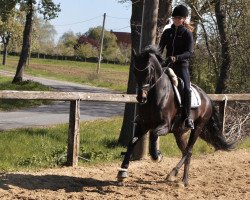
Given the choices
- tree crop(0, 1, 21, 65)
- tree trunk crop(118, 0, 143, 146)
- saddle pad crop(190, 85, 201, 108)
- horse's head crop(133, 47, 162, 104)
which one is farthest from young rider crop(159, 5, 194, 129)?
tree crop(0, 1, 21, 65)

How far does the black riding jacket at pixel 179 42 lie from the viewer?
721 centimetres

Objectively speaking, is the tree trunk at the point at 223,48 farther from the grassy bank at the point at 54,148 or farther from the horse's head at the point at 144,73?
the horse's head at the point at 144,73

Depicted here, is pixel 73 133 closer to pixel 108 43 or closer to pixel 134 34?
pixel 134 34

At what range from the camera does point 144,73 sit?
646 centimetres

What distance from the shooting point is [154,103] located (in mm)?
6727

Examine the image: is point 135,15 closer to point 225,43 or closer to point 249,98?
point 249,98

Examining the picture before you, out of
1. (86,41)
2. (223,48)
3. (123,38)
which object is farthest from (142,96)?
(123,38)

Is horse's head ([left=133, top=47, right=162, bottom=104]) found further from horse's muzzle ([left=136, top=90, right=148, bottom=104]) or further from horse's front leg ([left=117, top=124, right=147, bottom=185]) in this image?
horse's front leg ([left=117, top=124, right=147, bottom=185])

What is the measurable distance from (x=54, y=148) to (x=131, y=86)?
2.45m

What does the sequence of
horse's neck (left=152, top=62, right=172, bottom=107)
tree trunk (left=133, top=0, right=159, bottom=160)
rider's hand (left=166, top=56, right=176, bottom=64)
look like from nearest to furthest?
horse's neck (left=152, top=62, right=172, bottom=107) → rider's hand (left=166, top=56, right=176, bottom=64) → tree trunk (left=133, top=0, right=159, bottom=160)

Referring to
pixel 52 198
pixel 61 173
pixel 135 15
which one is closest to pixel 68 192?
pixel 52 198

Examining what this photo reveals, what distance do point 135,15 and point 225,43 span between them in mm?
6792

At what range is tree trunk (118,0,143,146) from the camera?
10820mm

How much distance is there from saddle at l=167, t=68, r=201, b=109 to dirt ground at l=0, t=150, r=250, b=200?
4.44 ft
